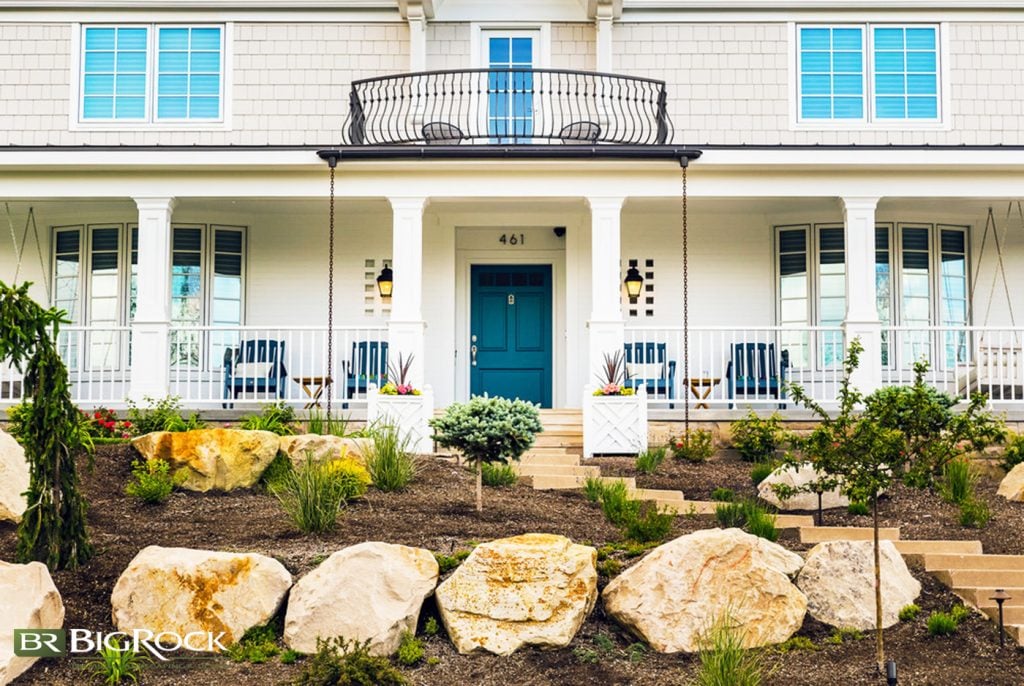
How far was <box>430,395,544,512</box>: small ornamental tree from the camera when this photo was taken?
30.8 feet

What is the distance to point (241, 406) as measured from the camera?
1474 centimetres

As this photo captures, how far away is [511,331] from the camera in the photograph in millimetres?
15766

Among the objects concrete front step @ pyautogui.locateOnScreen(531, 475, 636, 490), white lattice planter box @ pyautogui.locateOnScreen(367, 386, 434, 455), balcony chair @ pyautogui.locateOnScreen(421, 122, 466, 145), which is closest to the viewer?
concrete front step @ pyautogui.locateOnScreen(531, 475, 636, 490)

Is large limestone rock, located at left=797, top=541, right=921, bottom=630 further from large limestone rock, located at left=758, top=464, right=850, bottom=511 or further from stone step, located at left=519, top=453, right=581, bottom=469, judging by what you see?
stone step, located at left=519, top=453, right=581, bottom=469

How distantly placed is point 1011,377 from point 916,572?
564cm

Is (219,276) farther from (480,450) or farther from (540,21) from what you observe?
(480,450)

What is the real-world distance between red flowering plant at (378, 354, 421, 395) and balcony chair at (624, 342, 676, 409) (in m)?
2.56

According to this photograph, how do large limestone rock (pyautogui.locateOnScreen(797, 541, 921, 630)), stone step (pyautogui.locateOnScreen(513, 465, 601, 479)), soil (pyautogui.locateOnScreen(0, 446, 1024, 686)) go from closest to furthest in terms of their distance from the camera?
soil (pyautogui.locateOnScreen(0, 446, 1024, 686)), large limestone rock (pyautogui.locateOnScreen(797, 541, 921, 630)), stone step (pyautogui.locateOnScreen(513, 465, 601, 479))

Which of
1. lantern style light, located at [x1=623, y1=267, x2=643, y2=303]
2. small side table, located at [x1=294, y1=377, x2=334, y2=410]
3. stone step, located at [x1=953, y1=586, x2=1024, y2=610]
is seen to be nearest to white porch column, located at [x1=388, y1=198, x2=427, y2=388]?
small side table, located at [x1=294, y1=377, x2=334, y2=410]

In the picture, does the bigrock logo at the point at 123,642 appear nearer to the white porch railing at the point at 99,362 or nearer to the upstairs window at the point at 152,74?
the white porch railing at the point at 99,362

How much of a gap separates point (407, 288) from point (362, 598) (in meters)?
6.45

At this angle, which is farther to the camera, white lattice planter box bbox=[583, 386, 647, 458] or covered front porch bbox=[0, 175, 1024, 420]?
covered front porch bbox=[0, 175, 1024, 420]

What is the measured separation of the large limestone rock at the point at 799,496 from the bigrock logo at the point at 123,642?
193 inches

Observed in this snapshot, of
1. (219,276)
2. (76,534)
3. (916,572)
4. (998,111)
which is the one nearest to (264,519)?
(76,534)
